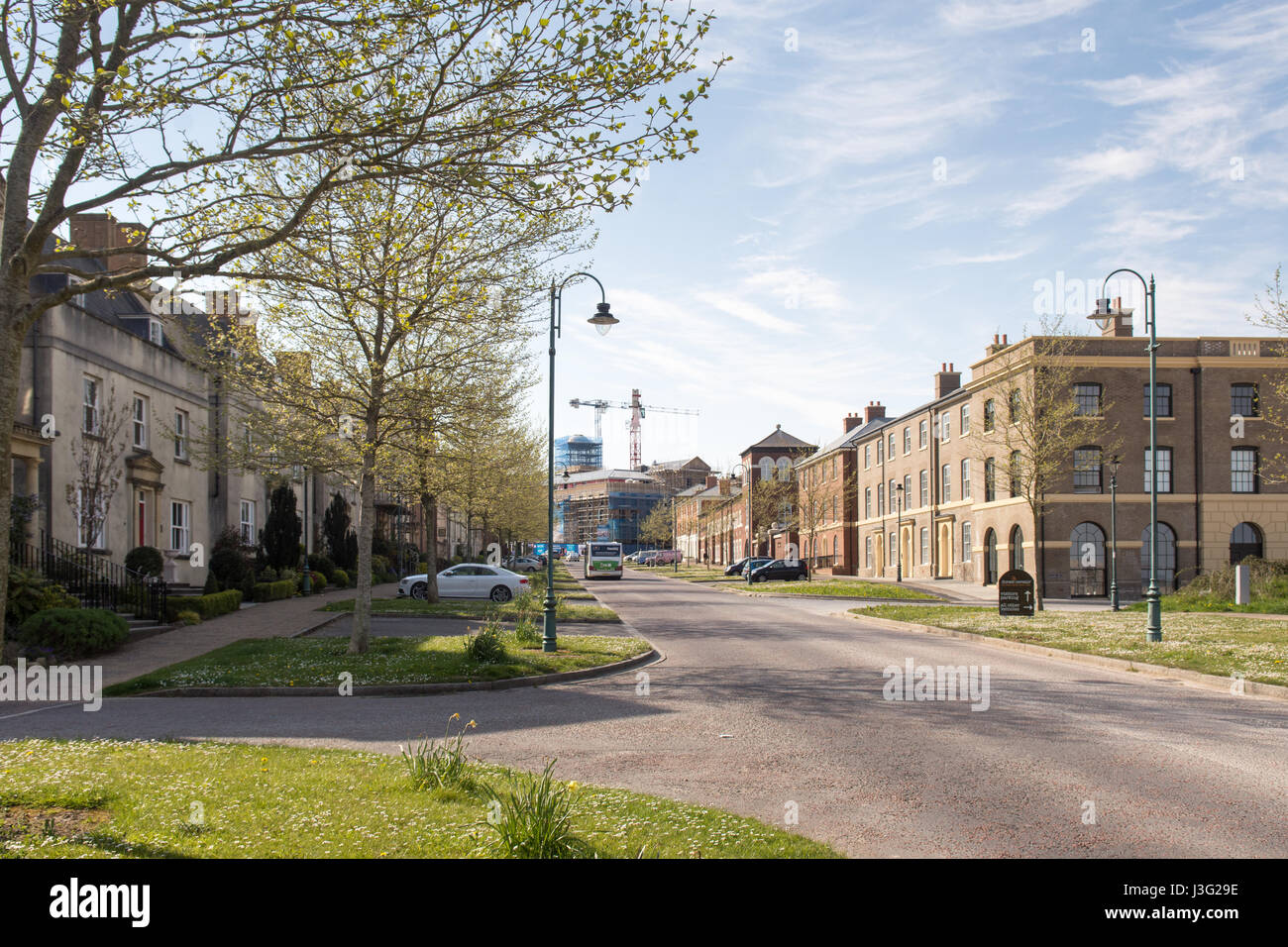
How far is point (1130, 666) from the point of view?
1603cm

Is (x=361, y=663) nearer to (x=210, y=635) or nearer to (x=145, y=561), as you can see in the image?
(x=210, y=635)

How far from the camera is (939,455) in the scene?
53500 millimetres

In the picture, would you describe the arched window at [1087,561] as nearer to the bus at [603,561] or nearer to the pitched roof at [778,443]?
the bus at [603,561]

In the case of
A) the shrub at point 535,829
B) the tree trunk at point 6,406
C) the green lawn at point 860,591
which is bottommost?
the green lawn at point 860,591

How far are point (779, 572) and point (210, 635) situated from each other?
4101cm

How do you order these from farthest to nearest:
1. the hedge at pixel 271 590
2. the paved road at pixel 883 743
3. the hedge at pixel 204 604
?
the hedge at pixel 271 590 < the hedge at pixel 204 604 < the paved road at pixel 883 743

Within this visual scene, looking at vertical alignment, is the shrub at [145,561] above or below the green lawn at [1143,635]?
above

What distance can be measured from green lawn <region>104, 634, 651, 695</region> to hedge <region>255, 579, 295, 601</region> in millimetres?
13006

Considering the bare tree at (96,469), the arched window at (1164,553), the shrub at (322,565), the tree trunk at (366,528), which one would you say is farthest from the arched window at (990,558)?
the bare tree at (96,469)

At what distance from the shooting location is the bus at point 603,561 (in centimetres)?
6222

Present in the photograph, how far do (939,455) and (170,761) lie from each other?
50398 millimetres

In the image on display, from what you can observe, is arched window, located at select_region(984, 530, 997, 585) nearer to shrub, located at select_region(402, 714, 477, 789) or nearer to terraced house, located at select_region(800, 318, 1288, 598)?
terraced house, located at select_region(800, 318, 1288, 598)

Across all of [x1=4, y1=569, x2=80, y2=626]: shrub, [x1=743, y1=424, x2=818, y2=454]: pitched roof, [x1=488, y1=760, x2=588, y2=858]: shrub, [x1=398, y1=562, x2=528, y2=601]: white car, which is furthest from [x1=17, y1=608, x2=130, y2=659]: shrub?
[x1=743, y1=424, x2=818, y2=454]: pitched roof

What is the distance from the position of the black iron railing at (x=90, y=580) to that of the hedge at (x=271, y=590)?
25.3 ft
